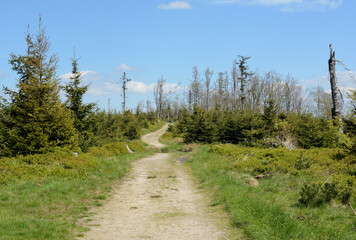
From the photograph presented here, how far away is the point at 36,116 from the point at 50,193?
206 inches

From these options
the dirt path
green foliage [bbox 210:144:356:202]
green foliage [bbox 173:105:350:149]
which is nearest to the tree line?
the dirt path

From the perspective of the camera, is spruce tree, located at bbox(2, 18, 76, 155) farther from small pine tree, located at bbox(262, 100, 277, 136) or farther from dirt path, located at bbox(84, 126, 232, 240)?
small pine tree, located at bbox(262, 100, 277, 136)

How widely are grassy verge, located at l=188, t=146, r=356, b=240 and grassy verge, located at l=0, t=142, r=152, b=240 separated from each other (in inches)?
141

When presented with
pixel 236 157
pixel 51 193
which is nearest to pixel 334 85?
pixel 236 157

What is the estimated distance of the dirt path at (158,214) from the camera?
19.1 ft

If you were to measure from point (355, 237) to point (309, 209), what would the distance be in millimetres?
1733

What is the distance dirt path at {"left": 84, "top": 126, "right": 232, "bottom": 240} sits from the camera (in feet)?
19.1

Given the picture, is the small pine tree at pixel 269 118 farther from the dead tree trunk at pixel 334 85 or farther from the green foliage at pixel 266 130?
the dead tree trunk at pixel 334 85

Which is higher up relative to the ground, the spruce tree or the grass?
the spruce tree

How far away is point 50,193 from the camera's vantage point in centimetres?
819

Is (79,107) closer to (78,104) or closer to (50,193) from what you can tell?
(78,104)

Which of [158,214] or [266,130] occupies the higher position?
[266,130]

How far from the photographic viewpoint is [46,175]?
9.91m

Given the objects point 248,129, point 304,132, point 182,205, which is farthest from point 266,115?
point 182,205
